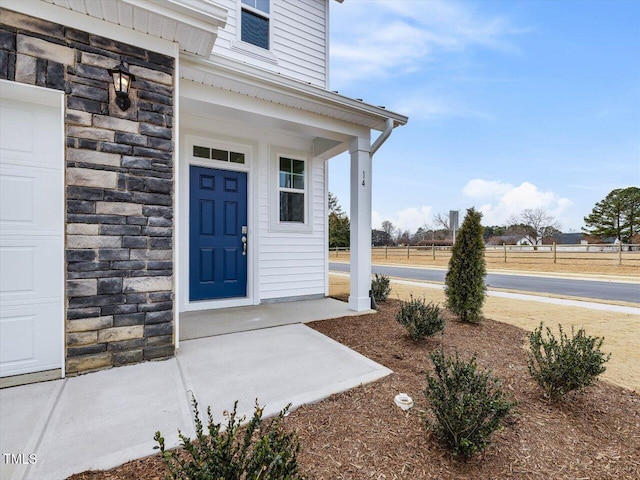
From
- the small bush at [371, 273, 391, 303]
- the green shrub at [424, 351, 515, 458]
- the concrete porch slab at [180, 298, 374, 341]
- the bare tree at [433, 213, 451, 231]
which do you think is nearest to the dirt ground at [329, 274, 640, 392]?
the small bush at [371, 273, 391, 303]

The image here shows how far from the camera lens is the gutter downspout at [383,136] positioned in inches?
169

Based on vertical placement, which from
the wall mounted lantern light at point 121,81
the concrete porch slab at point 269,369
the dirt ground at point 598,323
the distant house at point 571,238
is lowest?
the dirt ground at point 598,323

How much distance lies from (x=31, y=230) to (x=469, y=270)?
4565 mm

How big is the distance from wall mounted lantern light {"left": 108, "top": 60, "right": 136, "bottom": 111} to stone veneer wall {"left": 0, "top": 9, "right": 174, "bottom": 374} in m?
0.06

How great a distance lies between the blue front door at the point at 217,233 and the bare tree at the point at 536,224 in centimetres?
4102

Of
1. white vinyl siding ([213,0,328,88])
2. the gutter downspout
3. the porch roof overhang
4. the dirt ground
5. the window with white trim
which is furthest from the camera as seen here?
the window with white trim

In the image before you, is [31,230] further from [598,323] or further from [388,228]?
[388,228]

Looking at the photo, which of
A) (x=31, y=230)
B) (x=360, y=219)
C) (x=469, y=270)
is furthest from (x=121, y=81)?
(x=469, y=270)

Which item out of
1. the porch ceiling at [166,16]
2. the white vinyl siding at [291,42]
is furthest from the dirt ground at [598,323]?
the white vinyl siding at [291,42]

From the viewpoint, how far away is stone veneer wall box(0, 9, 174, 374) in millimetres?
2252

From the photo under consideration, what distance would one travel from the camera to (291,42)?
17.6ft

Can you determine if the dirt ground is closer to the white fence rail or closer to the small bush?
the small bush

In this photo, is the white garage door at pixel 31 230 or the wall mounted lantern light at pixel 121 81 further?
the wall mounted lantern light at pixel 121 81

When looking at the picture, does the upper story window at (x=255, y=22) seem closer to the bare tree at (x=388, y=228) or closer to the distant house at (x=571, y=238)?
the bare tree at (x=388, y=228)
